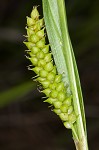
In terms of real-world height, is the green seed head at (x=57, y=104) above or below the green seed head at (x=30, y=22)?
below

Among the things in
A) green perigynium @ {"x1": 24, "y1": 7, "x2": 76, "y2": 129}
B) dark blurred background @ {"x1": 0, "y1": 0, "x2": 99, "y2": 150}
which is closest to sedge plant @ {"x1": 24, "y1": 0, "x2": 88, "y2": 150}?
green perigynium @ {"x1": 24, "y1": 7, "x2": 76, "y2": 129}

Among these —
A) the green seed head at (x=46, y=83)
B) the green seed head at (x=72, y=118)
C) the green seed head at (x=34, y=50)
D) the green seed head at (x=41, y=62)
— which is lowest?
the green seed head at (x=72, y=118)

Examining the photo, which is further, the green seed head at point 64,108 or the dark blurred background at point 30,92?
the dark blurred background at point 30,92

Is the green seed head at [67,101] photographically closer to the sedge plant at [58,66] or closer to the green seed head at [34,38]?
the sedge plant at [58,66]

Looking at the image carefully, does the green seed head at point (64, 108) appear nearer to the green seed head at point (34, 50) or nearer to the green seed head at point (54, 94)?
the green seed head at point (54, 94)

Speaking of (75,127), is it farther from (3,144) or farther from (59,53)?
(3,144)

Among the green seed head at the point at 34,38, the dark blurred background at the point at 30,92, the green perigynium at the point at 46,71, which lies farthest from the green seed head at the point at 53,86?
the dark blurred background at the point at 30,92

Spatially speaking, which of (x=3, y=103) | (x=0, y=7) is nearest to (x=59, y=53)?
(x=3, y=103)

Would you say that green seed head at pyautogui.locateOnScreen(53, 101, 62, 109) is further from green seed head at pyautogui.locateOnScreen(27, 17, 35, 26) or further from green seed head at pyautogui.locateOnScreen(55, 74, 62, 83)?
green seed head at pyautogui.locateOnScreen(27, 17, 35, 26)
